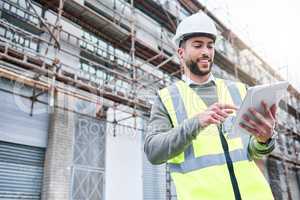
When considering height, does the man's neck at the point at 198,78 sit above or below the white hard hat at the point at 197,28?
below

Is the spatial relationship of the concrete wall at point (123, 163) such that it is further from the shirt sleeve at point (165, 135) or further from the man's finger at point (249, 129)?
the man's finger at point (249, 129)

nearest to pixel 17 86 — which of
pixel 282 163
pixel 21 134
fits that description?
pixel 21 134

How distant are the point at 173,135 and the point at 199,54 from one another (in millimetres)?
451

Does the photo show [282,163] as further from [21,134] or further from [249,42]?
[21,134]

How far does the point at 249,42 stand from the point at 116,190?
9.45 m

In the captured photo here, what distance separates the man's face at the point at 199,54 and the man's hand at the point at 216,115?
0.38 m

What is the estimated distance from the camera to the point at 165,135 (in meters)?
1.19

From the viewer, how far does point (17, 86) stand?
18.3 feet

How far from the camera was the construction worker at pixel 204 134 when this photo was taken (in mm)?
1091

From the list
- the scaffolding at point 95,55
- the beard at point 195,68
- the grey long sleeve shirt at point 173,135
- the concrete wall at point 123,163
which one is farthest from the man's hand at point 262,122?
the concrete wall at point 123,163

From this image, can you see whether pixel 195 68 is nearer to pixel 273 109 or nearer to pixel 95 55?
pixel 273 109

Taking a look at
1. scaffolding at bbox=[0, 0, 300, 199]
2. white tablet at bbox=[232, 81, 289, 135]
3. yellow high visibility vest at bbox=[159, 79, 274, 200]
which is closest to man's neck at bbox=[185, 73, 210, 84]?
yellow high visibility vest at bbox=[159, 79, 274, 200]

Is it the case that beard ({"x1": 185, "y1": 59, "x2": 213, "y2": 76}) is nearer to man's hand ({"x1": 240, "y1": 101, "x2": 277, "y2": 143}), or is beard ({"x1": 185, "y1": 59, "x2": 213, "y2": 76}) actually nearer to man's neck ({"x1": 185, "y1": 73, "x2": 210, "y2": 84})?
man's neck ({"x1": 185, "y1": 73, "x2": 210, "y2": 84})

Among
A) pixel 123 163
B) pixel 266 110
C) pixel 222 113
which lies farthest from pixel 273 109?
pixel 123 163
